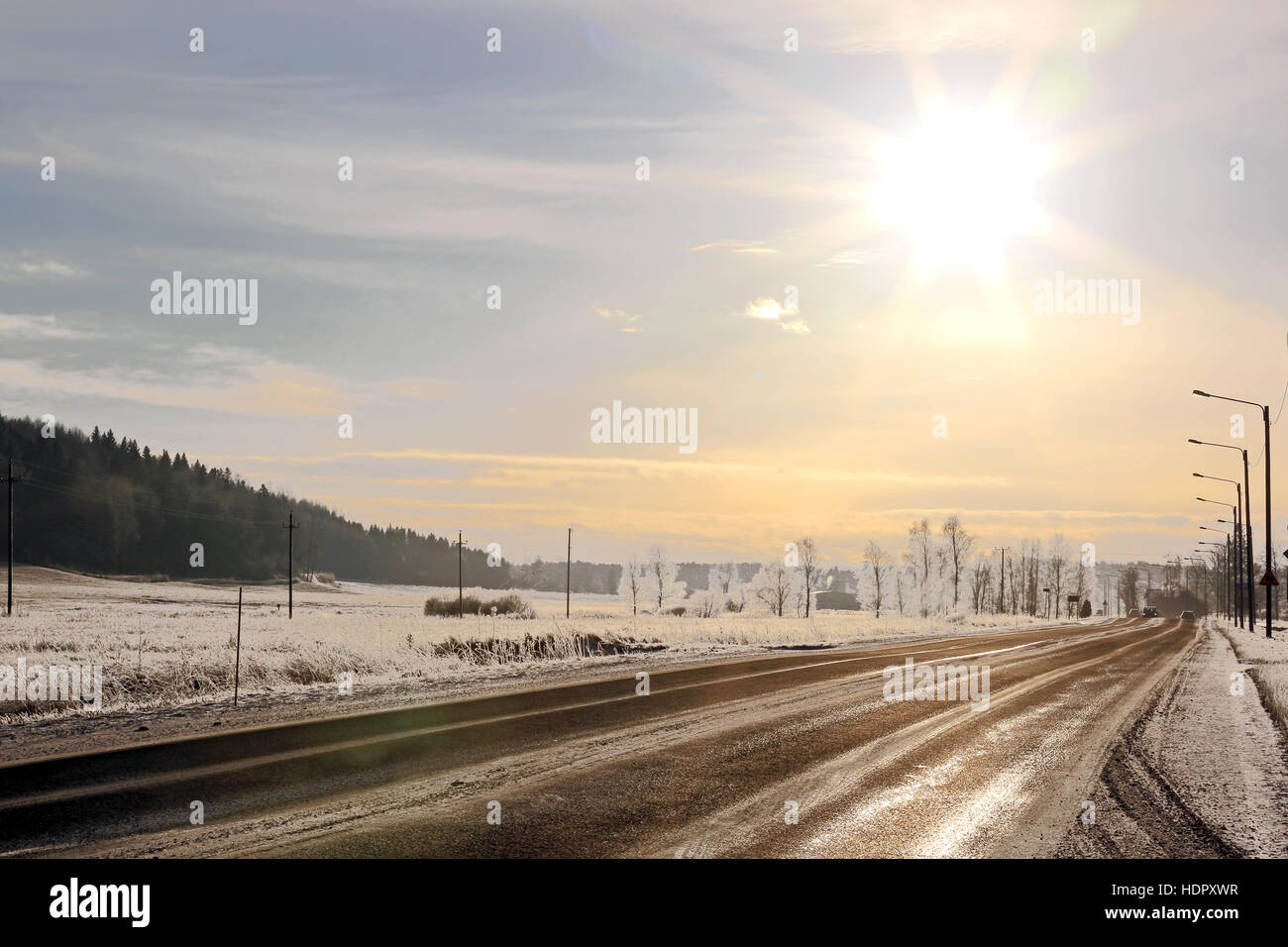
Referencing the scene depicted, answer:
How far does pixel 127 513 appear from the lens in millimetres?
121250

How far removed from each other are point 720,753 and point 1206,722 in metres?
9.22

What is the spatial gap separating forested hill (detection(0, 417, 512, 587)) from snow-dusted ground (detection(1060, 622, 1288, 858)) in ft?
402

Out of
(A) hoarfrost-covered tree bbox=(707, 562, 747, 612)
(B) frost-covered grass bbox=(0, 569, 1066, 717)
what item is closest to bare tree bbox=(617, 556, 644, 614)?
(A) hoarfrost-covered tree bbox=(707, 562, 747, 612)

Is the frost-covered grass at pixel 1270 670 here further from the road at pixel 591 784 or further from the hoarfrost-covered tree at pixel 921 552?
the hoarfrost-covered tree at pixel 921 552

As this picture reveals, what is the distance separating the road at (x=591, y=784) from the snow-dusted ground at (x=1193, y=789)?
389 millimetres

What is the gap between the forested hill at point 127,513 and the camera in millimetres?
115125

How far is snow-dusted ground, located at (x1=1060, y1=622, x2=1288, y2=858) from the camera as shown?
7.93m

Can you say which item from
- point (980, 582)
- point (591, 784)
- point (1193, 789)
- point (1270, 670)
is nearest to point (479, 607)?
point (1270, 670)

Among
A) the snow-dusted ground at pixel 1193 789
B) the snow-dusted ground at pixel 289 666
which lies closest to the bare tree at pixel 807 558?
the snow-dusted ground at pixel 289 666

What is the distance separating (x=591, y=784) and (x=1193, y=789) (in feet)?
20.9

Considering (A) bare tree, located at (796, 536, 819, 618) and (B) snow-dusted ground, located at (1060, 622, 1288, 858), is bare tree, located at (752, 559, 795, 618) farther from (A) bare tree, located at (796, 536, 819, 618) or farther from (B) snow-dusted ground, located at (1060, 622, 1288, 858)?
(B) snow-dusted ground, located at (1060, 622, 1288, 858)
